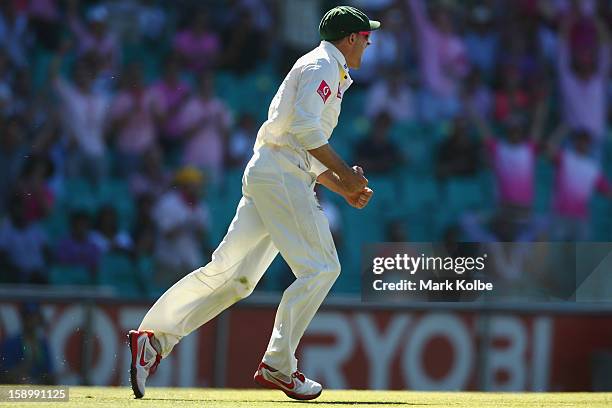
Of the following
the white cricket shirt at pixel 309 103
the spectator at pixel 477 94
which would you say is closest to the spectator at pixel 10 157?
the spectator at pixel 477 94

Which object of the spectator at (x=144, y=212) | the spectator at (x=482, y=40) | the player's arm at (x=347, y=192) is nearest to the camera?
the player's arm at (x=347, y=192)

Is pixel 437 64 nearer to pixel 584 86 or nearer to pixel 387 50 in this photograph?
pixel 387 50

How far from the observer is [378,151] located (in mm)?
13570

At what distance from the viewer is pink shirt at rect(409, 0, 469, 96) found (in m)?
14.2

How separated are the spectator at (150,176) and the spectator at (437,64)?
298 cm

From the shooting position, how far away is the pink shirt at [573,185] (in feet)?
44.4

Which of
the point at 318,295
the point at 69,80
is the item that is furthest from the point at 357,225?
the point at 318,295

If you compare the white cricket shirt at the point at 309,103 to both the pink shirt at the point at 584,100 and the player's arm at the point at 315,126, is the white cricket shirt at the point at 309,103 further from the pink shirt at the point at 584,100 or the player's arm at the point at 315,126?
the pink shirt at the point at 584,100

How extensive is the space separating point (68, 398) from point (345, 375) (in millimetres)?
3878

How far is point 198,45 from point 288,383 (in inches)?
306

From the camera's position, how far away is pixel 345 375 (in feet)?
34.1

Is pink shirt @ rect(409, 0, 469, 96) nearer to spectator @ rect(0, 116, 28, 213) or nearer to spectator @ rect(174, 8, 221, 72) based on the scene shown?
spectator @ rect(174, 8, 221, 72)

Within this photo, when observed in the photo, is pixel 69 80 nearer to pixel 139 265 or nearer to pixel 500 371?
pixel 139 265

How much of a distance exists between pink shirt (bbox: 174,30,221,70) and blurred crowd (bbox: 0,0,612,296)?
0.05ft
